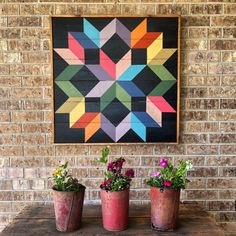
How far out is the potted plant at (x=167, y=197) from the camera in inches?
66.2

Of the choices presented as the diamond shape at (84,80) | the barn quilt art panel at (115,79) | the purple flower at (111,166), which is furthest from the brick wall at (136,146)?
the purple flower at (111,166)

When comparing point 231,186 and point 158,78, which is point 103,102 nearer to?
point 158,78

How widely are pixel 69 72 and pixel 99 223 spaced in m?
1.00

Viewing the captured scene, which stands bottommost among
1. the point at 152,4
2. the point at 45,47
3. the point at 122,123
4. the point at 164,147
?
the point at 164,147

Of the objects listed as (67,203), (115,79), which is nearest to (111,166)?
(67,203)

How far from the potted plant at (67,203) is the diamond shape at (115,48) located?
878mm

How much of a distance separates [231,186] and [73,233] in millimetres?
1197

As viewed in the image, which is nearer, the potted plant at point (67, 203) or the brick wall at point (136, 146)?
the potted plant at point (67, 203)

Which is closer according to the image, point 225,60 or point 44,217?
point 44,217

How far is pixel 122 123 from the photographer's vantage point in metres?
2.16

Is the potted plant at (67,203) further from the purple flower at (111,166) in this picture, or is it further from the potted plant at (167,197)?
the potted plant at (167,197)

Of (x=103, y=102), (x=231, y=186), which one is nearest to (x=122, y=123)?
(x=103, y=102)

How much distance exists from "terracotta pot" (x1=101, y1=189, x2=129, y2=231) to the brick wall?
0.51m

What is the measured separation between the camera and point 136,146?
2.21 meters
